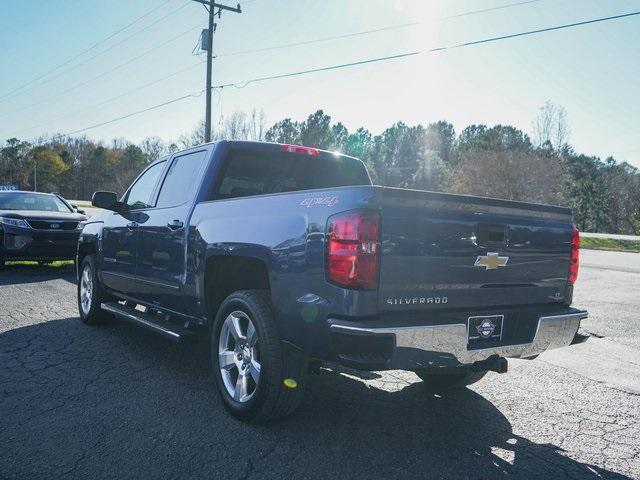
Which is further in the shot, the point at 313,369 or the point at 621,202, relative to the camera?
the point at 621,202

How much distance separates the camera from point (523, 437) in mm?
3354

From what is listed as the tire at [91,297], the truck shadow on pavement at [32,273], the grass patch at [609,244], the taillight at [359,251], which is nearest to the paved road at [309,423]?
the tire at [91,297]

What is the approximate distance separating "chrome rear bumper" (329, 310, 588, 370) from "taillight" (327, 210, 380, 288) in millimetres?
248

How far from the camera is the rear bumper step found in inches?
157

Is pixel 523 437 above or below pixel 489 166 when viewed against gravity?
below

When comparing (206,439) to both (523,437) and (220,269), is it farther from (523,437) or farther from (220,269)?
(523,437)

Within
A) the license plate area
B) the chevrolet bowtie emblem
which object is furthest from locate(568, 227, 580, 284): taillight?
the license plate area

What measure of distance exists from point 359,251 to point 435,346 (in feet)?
2.22

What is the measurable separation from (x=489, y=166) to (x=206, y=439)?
46.5 metres

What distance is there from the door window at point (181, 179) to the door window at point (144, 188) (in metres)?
0.29

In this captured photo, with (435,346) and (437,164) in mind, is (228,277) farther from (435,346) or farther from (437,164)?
(437,164)

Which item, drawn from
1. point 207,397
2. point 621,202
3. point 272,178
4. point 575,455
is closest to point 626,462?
point 575,455

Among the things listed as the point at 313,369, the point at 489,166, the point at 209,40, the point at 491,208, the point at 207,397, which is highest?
the point at 209,40

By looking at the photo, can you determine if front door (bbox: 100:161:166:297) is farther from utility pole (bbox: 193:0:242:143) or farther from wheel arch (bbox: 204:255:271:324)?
utility pole (bbox: 193:0:242:143)
